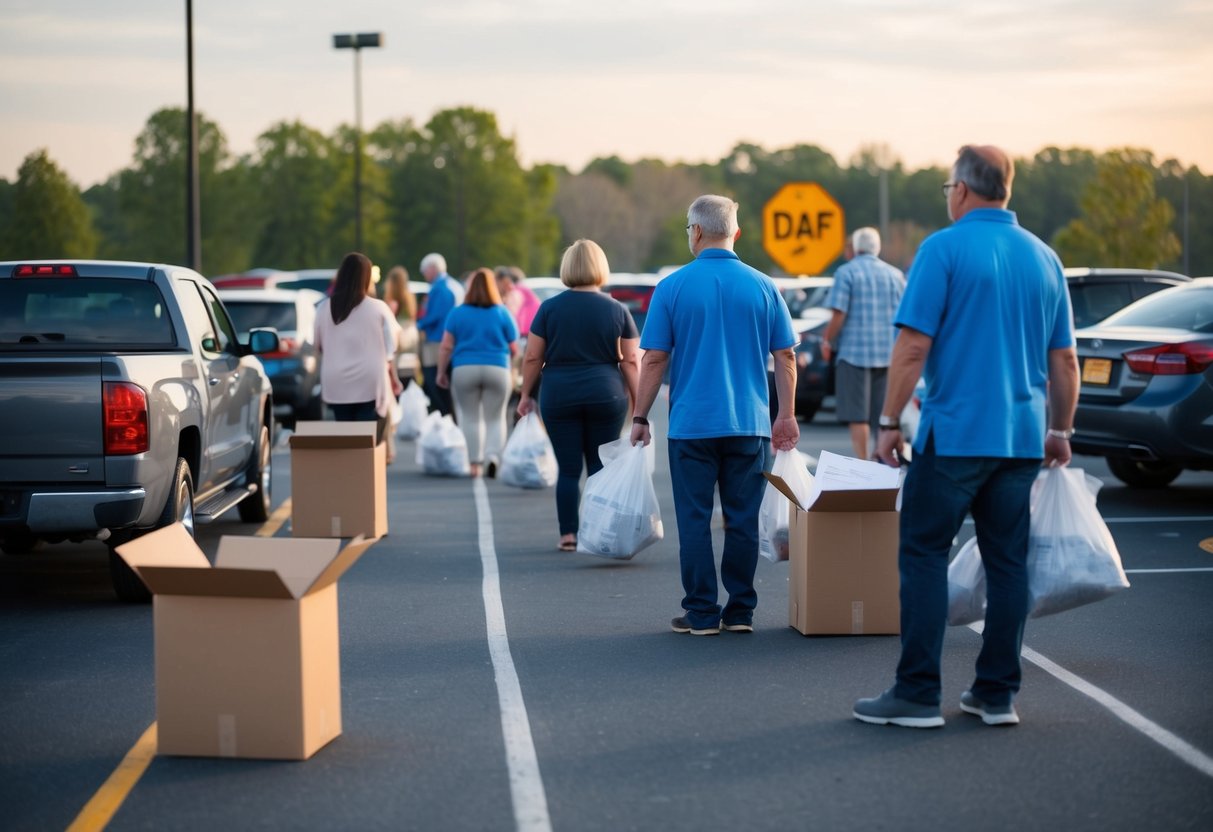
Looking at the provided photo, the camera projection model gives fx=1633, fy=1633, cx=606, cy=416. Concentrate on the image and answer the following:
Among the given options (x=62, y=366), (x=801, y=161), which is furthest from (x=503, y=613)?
(x=801, y=161)

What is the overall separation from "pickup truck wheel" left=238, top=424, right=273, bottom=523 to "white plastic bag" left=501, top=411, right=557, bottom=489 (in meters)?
1.92

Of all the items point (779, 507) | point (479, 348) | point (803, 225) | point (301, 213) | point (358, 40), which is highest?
point (358, 40)

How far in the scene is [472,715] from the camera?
5.93m

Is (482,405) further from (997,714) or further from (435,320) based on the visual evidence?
(997,714)

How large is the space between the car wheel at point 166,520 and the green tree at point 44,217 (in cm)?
6055

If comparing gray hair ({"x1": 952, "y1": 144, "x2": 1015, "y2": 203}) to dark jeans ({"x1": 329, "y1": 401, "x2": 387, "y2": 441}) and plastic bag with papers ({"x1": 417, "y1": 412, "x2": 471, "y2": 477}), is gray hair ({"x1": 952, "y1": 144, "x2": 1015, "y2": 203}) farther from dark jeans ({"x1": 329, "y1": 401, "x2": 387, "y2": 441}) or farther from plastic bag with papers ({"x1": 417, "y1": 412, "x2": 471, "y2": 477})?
plastic bag with papers ({"x1": 417, "y1": 412, "x2": 471, "y2": 477})

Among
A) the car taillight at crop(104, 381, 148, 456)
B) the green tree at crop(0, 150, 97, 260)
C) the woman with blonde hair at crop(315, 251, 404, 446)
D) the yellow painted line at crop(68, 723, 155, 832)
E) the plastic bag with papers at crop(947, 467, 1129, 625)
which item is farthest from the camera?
the green tree at crop(0, 150, 97, 260)

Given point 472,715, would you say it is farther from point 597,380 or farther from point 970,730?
point 597,380

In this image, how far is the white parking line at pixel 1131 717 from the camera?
5.25m

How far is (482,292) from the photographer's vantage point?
13586 millimetres

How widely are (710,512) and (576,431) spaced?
2.68 m

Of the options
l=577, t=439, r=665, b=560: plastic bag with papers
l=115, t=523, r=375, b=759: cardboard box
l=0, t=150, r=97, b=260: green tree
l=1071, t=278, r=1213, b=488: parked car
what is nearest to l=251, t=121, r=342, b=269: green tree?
l=0, t=150, r=97, b=260: green tree

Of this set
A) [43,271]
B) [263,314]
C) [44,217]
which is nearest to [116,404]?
[43,271]

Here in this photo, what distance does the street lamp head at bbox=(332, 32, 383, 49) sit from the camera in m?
42.6
